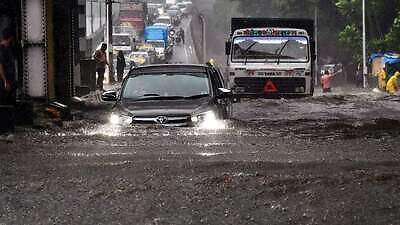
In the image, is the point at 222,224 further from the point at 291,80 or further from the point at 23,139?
the point at 291,80

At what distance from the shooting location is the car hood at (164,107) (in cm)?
1243

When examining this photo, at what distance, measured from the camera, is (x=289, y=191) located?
7.05 meters

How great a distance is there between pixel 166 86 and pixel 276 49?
11.0 m

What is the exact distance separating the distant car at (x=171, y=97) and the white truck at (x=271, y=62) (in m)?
9.64

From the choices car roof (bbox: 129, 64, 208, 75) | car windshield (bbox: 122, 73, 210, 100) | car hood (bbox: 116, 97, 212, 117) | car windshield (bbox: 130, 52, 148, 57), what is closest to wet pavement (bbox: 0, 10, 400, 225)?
car hood (bbox: 116, 97, 212, 117)

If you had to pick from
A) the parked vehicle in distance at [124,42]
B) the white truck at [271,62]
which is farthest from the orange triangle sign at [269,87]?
the parked vehicle in distance at [124,42]

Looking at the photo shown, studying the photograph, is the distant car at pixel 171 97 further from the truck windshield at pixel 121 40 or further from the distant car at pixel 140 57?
the truck windshield at pixel 121 40

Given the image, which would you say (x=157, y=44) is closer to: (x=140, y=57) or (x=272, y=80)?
(x=140, y=57)

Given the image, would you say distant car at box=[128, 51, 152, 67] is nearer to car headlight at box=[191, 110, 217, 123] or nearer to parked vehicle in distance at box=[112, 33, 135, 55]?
parked vehicle in distance at box=[112, 33, 135, 55]

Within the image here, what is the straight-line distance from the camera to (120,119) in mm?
12648

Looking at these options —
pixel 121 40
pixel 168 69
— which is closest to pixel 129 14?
pixel 121 40

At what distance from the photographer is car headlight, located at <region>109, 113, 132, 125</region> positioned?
12506 mm

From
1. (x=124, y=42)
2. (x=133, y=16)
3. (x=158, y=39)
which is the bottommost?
(x=124, y=42)

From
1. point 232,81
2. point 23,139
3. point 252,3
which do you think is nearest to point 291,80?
point 232,81
